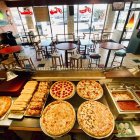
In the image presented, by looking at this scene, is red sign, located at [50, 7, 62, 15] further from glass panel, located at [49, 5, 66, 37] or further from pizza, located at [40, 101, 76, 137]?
pizza, located at [40, 101, 76, 137]

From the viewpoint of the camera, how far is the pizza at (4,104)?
1469mm

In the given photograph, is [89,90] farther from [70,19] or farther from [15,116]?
[70,19]

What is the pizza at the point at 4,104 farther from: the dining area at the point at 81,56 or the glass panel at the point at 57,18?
the glass panel at the point at 57,18

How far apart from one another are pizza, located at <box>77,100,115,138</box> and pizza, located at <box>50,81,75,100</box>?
0.28 meters

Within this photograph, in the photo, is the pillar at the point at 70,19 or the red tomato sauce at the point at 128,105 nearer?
the red tomato sauce at the point at 128,105

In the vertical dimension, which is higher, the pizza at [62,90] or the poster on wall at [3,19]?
the poster on wall at [3,19]

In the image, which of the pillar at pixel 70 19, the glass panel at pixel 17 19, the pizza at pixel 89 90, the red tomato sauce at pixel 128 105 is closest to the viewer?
the red tomato sauce at pixel 128 105

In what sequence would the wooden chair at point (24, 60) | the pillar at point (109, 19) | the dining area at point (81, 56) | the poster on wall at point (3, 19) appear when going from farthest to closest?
the pillar at point (109, 19), the poster on wall at point (3, 19), the wooden chair at point (24, 60), the dining area at point (81, 56)

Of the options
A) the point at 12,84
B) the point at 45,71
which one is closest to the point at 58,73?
the point at 45,71

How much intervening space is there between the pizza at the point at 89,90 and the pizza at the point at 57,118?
0.29 metres

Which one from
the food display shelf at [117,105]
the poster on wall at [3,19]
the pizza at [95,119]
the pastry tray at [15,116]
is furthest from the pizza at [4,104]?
the poster on wall at [3,19]

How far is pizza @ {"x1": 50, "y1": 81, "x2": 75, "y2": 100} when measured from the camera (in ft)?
5.30

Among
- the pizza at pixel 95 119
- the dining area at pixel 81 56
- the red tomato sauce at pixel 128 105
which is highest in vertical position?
the red tomato sauce at pixel 128 105

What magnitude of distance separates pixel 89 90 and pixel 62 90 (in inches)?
16.9
